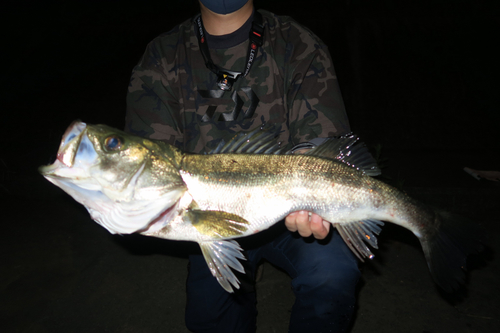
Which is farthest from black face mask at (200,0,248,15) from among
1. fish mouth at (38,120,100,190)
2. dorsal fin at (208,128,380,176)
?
fish mouth at (38,120,100,190)

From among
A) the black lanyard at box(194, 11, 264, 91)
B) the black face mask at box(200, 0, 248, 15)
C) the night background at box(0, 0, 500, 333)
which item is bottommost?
the night background at box(0, 0, 500, 333)

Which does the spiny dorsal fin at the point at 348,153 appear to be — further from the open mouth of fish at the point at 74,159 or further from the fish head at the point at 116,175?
the open mouth of fish at the point at 74,159

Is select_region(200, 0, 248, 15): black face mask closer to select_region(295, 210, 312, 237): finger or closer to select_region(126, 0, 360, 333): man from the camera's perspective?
select_region(126, 0, 360, 333): man

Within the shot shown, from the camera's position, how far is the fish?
146cm

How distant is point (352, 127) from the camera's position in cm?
621

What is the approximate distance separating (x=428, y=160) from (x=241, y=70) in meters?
3.97

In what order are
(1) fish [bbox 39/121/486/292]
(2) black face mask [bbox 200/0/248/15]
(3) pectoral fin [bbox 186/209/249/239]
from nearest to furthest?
(1) fish [bbox 39/121/486/292], (3) pectoral fin [bbox 186/209/249/239], (2) black face mask [bbox 200/0/248/15]

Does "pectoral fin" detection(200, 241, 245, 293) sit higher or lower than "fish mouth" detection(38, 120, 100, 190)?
lower

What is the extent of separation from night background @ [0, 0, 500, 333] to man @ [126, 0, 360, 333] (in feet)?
1.74

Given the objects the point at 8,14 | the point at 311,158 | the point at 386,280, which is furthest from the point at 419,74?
the point at 8,14

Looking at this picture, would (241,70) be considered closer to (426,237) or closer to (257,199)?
(257,199)

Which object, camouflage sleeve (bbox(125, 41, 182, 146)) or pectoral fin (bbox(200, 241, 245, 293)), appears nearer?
pectoral fin (bbox(200, 241, 245, 293))

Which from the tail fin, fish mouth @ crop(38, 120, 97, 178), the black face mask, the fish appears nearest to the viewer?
fish mouth @ crop(38, 120, 97, 178)

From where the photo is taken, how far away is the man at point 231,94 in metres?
2.26
